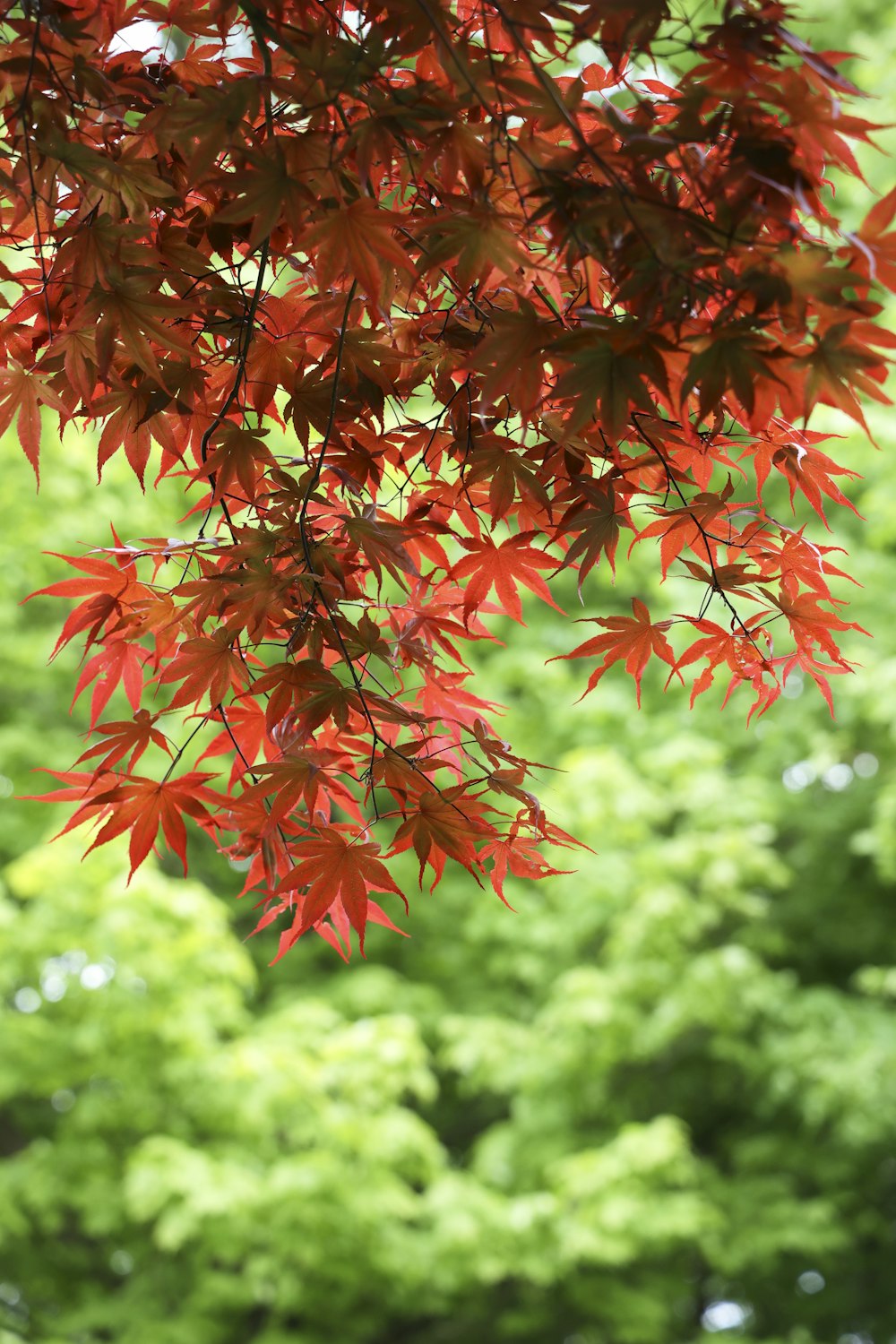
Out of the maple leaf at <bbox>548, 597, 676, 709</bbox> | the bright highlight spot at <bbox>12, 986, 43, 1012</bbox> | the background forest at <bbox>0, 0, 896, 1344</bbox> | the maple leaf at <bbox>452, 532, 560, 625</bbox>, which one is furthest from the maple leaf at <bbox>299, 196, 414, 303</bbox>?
the bright highlight spot at <bbox>12, 986, 43, 1012</bbox>

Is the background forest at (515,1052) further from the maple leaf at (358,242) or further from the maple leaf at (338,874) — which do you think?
the maple leaf at (358,242)

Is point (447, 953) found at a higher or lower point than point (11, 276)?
higher

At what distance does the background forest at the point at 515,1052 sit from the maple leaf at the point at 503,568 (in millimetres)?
3115

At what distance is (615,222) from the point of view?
0.84 metres

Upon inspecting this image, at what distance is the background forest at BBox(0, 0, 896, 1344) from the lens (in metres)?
4.34

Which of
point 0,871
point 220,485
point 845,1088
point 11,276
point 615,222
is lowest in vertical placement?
point 615,222

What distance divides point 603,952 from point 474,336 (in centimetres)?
452

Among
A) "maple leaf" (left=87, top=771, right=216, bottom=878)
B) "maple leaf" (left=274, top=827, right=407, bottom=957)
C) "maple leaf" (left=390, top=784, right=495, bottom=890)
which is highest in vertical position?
"maple leaf" (left=87, top=771, right=216, bottom=878)

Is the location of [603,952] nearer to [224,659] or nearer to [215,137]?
[224,659]

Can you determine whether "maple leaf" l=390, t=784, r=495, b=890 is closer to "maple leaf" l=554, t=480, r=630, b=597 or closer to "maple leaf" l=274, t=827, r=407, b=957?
"maple leaf" l=274, t=827, r=407, b=957

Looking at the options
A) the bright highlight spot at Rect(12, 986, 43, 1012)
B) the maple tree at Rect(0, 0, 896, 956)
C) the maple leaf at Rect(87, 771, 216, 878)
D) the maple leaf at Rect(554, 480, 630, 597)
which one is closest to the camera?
the maple tree at Rect(0, 0, 896, 956)

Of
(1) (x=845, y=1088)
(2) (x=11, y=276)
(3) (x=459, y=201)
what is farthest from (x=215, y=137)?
(1) (x=845, y=1088)

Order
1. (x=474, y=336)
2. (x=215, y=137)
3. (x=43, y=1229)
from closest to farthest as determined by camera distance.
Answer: (x=215, y=137), (x=474, y=336), (x=43, y=1229)

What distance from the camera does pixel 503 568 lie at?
1321 mm
